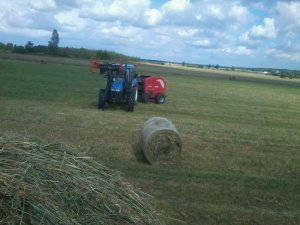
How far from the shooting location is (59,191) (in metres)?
3.56

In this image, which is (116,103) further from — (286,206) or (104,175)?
(104,175)

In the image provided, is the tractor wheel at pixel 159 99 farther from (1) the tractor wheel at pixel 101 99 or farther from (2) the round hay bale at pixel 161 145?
(2) the round hay bale at pixel 161 145

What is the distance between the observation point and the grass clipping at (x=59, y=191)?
10.7ft

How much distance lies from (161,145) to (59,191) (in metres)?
7.06

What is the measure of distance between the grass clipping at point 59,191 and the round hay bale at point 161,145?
19.8 feet

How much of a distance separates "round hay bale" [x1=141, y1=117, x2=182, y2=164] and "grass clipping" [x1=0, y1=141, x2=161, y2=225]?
6032 mm

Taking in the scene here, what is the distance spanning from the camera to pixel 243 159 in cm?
1162

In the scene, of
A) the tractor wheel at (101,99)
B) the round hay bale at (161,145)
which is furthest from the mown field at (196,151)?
the tractor wheel at (101,99)

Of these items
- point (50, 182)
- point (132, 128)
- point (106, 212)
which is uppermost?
point (50, 182)

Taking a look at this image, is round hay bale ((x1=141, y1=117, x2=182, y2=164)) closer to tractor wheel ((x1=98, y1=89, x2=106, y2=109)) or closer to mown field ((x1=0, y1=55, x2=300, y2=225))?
mown field ((x1=0, y1=55, x2=300, y2=225))

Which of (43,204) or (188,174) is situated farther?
(188,174)

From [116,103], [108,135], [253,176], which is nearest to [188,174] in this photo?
[253,176]

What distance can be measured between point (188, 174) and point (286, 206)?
208 centimetres

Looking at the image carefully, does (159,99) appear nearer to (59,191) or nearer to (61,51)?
(59,191)
